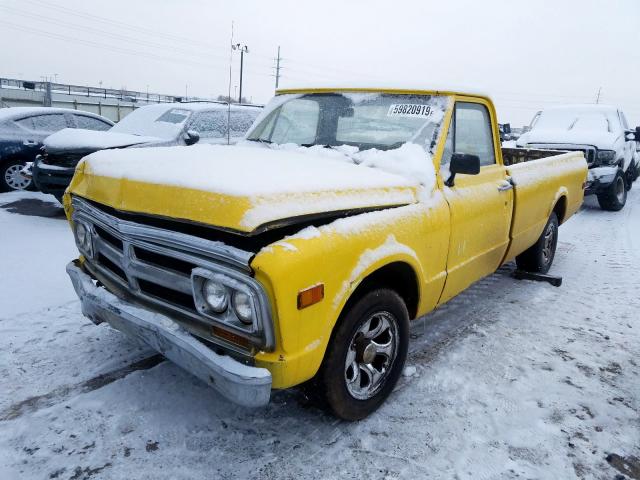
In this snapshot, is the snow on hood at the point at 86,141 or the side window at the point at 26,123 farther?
the side window at the point at 26,123

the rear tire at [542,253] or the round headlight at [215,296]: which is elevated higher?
the round headlight at [215,296]

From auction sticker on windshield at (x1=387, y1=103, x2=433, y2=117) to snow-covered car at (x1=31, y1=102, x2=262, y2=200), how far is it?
3166mm

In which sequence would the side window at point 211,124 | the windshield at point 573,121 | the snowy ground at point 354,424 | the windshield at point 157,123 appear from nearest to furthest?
the snowy ground at point 354,424 < the windshield at point 157,123 < the side window at point 211,124 < the windshield at point 573,121

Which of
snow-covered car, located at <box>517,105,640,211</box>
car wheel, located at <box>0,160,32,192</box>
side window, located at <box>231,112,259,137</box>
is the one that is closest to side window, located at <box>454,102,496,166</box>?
side window, located at <box>231,112,259,137</box>

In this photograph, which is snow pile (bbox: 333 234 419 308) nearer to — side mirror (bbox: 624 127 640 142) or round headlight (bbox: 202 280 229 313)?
round headlight (bbox: 202 280 229 313)

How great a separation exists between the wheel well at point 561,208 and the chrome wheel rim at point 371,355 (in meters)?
3.62

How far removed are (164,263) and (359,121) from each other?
186 cm

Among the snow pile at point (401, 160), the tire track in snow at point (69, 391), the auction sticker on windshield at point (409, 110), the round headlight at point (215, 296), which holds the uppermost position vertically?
the auction sticker on windshield at point (409, 110)

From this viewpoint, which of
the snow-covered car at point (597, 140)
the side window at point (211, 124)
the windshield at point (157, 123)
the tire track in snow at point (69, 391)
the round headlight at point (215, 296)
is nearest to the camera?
the round headlight at point (215, 296)

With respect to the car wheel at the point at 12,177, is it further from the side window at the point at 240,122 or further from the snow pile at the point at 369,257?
the snow pile at the point at 369,257

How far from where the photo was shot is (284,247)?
2.08 metres

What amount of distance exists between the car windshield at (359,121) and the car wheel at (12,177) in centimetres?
679

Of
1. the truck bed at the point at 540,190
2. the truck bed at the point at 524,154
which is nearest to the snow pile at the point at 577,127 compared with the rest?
the truck bed at the point at 524,154

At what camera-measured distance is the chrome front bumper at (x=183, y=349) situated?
2084 millimetres
